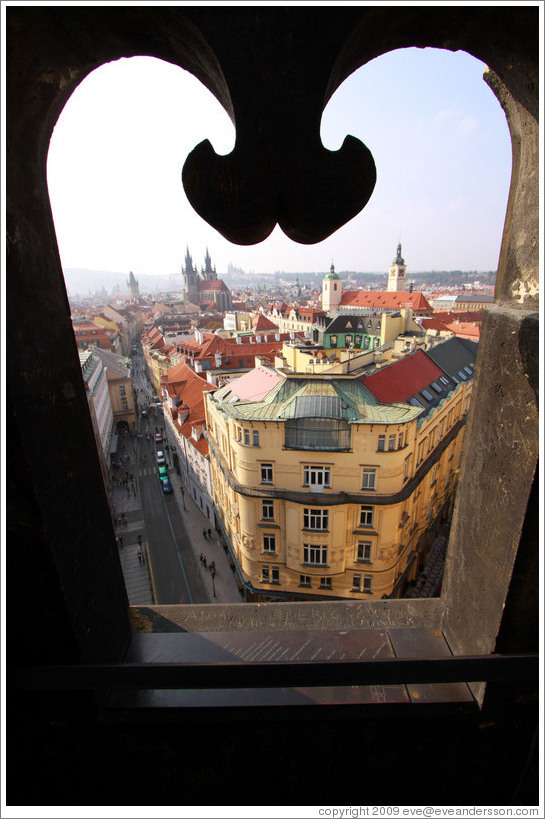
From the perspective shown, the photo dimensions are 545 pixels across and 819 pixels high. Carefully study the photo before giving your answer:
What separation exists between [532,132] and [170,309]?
11277 cm

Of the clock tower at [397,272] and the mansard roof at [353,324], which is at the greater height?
the clock tower at [397,272]

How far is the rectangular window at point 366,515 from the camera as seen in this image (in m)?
14.1

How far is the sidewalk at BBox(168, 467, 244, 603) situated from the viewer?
61.8 feet

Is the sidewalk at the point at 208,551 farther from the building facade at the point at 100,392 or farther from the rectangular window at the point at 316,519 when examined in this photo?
the building facade at the point at 100,392

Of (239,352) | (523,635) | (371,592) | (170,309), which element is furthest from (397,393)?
(170,309)

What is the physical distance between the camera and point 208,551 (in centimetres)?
2200

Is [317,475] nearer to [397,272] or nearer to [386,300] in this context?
[386,300]

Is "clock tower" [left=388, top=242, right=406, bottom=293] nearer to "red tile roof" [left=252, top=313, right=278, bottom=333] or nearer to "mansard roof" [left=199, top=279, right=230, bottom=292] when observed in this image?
"red tile roof" [left=252, top=313, right=278, bottom=333]

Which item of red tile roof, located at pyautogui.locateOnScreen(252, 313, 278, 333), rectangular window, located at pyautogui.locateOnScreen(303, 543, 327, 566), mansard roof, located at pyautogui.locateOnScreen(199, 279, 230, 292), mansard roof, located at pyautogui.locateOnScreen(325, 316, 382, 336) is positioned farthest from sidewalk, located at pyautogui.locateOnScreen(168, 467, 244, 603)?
mansard roof, located at pyautogui.locateOnScreen(199, 279, 230, 292)

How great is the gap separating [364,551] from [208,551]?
10.1 meters

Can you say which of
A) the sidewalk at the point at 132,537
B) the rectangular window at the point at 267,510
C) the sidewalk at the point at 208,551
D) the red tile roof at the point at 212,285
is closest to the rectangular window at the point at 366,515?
the rectangular window at the point at 267,510

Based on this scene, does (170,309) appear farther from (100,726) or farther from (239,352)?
(100,726)

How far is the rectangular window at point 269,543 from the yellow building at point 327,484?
0.15 feet

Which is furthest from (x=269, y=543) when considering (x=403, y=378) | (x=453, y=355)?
(x=453, y=355)
